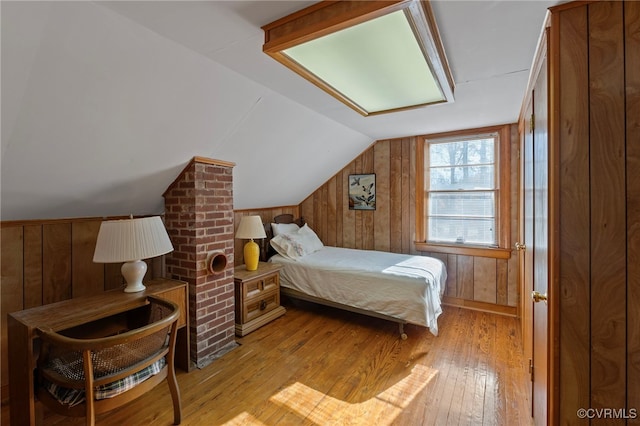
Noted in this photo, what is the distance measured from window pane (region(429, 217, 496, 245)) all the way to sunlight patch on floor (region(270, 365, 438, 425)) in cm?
200

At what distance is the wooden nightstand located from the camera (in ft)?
9.45

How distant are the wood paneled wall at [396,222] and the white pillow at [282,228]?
548mm

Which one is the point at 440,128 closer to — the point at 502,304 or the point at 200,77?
the point at 502,304

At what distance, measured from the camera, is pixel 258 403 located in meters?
1.95

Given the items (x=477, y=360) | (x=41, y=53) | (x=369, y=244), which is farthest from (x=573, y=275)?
(x=369, y=244)

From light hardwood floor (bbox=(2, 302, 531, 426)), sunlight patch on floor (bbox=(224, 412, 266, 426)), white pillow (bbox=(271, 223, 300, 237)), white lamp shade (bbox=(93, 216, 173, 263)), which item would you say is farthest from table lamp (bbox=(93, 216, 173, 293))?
white pillow (bbox=(271, 223, 300, 237))

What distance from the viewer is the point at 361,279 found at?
3006 mm

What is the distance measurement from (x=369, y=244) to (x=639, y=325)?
322 centimetres

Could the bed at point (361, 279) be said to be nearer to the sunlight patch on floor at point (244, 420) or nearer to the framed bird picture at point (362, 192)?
the framed bird picture at point (362, 192)

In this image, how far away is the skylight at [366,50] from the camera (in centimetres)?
128

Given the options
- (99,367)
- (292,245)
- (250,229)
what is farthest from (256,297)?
(99,367)

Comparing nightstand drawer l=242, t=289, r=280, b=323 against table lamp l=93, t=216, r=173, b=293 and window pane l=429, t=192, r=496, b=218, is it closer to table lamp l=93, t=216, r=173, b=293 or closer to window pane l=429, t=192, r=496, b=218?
table lamp l=93, t=216, r=173, b=293

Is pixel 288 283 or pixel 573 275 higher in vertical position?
pixel 573 275

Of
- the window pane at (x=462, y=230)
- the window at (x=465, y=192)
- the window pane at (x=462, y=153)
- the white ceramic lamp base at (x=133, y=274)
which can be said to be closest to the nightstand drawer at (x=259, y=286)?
the white ceramic lamp base at (x=133, y=274)
